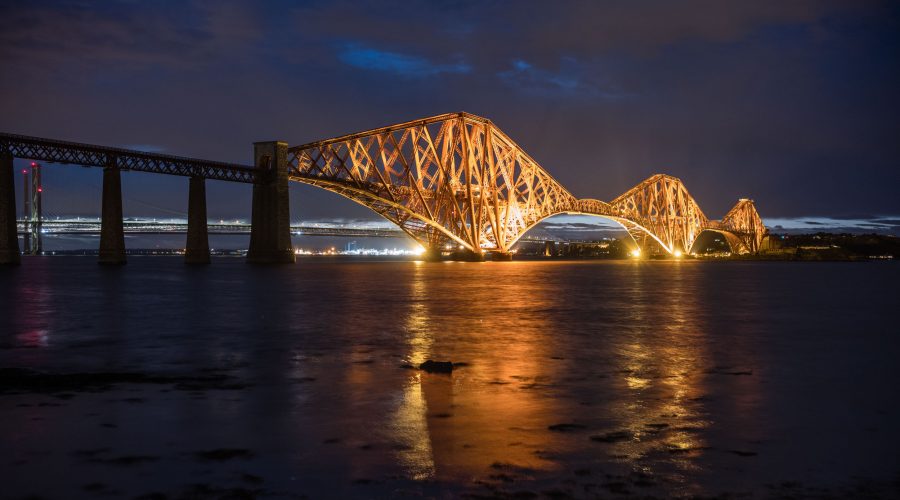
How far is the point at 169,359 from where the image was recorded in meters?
15.6

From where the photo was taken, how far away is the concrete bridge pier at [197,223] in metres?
74.2

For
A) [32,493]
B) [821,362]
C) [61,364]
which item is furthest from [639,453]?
[61,364]

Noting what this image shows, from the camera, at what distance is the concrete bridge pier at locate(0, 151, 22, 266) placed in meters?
54.4

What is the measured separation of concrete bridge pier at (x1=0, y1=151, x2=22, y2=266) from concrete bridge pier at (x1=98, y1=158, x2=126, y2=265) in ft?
25.0

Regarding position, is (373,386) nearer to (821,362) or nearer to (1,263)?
(821,362)

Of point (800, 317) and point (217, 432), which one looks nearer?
point (217, 432)

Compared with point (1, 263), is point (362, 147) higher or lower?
higher

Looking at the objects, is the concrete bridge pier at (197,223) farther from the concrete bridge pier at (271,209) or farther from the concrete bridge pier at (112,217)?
the concrete bridge pier at (112,217)

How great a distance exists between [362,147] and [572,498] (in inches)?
3830

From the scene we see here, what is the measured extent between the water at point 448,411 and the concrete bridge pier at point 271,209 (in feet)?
191

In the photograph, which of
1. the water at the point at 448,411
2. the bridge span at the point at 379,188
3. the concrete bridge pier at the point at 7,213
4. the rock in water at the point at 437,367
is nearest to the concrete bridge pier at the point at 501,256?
the bridge span at the point at 379,188

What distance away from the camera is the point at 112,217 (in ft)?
211

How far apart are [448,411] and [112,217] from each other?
202ft

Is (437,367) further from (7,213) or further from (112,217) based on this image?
(112,217)
